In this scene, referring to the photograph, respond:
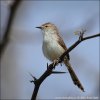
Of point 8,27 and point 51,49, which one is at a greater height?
point 8,27

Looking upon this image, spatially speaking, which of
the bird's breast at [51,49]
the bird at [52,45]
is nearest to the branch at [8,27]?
the bird at [52,45]

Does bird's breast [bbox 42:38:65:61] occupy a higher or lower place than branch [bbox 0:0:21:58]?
lower

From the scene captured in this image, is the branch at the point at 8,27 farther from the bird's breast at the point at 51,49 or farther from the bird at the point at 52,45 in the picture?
the bird's breast at the point at 51,49

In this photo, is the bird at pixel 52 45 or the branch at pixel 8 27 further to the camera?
the branch at pixel 8 27

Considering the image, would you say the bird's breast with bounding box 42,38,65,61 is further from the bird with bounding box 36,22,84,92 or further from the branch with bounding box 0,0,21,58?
the branch with bounding box 0,0,21,58

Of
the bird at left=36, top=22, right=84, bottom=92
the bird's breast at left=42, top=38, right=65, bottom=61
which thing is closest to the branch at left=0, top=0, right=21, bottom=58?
the bird at left=36, top=22, right=84, bottom=92

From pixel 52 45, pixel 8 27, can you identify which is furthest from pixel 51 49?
pixel 8 27

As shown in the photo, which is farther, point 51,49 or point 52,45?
point 52,45

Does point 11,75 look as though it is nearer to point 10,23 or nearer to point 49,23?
point 10,23

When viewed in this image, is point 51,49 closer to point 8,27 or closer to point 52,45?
point 52,45

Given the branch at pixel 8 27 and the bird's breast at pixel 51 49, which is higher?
the branch at pixel 8 27

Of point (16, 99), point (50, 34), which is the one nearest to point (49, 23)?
point (50, 34)

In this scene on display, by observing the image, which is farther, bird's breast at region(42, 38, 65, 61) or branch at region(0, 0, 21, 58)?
branch at region(0, 0, 21, 58)

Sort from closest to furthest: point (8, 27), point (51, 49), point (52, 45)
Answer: point (51, 49) → point (52, 45) → point (8, 27)
